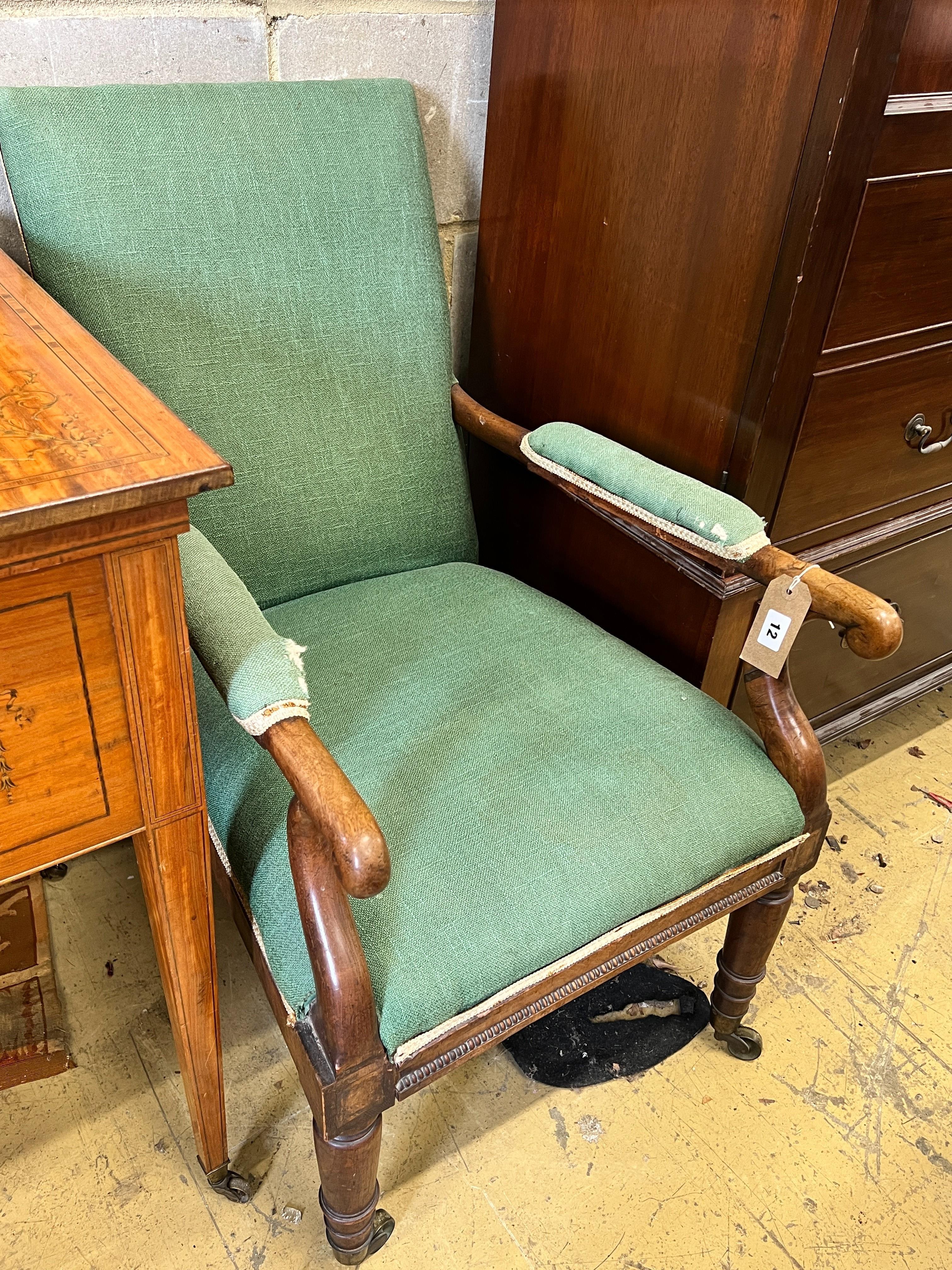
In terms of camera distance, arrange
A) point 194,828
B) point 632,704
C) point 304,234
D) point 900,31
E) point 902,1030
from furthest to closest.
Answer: point 902,1030 < point 304,234 < point 632,704 < point 900,31 < point 194,828

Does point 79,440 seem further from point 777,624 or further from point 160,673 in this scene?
point 777,624

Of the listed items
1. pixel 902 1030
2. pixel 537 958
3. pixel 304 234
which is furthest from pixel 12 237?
pixel 902 1030

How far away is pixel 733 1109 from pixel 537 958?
1.89 ft

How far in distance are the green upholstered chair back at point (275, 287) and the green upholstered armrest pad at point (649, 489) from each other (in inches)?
7.4

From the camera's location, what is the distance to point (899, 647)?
1387 mm

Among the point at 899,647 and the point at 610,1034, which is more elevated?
the point at 899,647

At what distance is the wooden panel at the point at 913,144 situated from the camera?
3.28ft

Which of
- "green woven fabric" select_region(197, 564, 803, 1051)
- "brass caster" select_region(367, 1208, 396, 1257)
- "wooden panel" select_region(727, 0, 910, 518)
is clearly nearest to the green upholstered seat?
"green woven fabric" select_region(197, 564, 803, 1051)

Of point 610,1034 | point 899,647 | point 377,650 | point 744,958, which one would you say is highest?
point 377,650

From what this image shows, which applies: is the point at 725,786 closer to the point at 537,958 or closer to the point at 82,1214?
the point at 537,958

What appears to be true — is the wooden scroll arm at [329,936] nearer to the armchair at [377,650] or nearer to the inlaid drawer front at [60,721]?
the armchair at [377,650]

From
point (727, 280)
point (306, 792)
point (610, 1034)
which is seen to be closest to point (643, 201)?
point (727, 280)

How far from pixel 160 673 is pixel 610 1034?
2.98ft

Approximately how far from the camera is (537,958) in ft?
2.83
